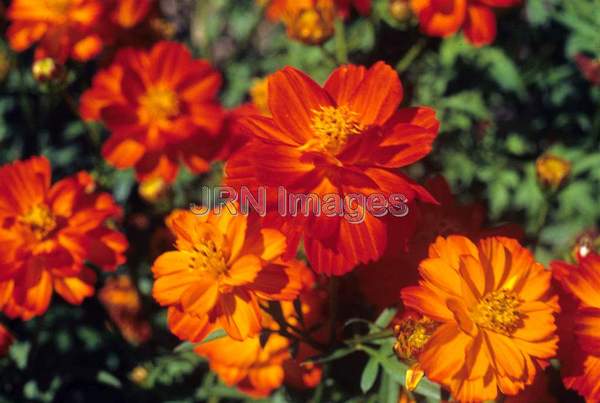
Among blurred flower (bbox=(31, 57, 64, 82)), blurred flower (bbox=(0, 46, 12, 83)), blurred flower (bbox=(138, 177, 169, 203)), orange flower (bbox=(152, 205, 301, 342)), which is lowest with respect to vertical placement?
blurred flower (bbox=(138, 177, 169, 203))

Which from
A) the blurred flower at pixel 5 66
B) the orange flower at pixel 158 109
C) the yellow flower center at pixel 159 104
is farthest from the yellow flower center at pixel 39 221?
the blurred flower at pixel 5 66

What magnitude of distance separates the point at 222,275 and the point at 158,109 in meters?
0.64

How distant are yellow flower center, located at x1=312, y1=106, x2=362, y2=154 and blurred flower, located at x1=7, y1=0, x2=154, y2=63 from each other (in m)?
0.74

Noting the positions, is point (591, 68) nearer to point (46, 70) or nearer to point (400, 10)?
point (400, 10)

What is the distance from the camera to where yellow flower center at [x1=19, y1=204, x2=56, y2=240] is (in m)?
1.14

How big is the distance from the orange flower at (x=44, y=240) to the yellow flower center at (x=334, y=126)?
0.44 m

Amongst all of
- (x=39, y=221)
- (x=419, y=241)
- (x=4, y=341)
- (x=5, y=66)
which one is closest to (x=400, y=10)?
(x=419, y=241)

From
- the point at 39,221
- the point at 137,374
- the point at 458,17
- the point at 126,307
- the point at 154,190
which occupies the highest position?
the point at 458,17

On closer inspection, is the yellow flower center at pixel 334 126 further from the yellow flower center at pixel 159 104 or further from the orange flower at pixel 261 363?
the yellow flower center at pixel 159 104

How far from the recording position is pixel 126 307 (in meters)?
1.71

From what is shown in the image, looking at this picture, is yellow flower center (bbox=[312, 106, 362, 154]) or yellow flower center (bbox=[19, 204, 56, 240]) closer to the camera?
yellow flower center (bbox=[312, 106, 362, 154])

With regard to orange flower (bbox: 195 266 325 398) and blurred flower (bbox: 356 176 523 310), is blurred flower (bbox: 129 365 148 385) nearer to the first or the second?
orange flower (bbox: 195 266 325 398)

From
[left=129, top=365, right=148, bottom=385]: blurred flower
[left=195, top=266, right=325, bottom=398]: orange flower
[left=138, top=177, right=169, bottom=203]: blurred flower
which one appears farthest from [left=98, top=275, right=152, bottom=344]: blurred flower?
[left=195, top=266, right=325, bottom=398]: orange flower

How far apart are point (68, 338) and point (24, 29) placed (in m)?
0.70
